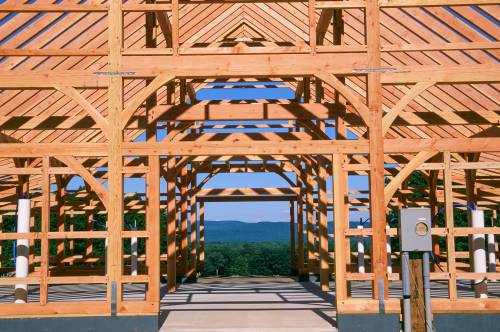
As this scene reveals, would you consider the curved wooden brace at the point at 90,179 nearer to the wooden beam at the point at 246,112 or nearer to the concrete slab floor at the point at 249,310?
the concrete slab floor at the point at 249,310

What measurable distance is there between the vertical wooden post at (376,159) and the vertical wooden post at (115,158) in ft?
10.4

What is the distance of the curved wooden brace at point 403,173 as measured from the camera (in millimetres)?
7531

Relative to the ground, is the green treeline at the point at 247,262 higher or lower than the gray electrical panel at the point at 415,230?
lower

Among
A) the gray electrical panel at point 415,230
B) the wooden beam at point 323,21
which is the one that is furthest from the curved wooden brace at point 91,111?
the gray electrical panel at point 415,230

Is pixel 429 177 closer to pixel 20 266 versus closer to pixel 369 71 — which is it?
pixel 369 71

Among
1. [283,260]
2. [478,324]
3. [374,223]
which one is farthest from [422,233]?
[283,260]

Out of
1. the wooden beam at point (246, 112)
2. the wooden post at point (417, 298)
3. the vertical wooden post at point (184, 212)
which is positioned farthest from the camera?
the vertical wooden post at point (184, 212)

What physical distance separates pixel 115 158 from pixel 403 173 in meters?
3.67

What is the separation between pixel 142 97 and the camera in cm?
755

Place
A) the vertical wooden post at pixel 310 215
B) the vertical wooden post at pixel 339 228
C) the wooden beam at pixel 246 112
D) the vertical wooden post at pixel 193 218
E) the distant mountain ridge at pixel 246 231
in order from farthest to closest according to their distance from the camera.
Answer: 1. the distant mountain ridge at pixel 246 231
2. the vertical wooden post at pixel 193 218
3. the vertical wooden post at pixel 310 215
4. the wooden beam at pixel 246 112
5. the vertical wooden post at pixel 339 228

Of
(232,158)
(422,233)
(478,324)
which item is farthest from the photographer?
(232,158)

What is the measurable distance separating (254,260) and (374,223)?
84.9 feet

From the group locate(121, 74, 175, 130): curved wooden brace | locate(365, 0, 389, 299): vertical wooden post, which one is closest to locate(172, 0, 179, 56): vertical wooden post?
locate(121, 74, 175, 130): curved wooden brace

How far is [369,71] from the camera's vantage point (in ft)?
25.2
